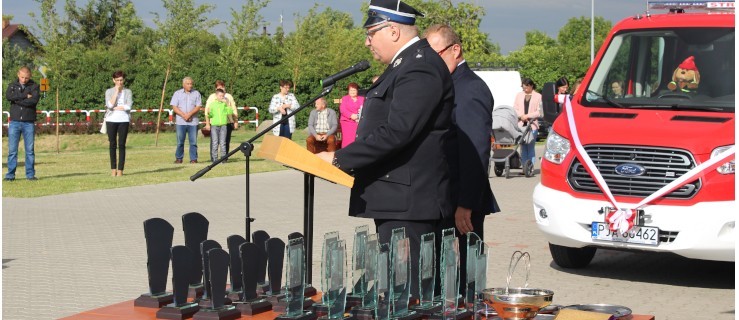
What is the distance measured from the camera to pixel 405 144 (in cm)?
573

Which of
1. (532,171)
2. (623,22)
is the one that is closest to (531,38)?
(532,171)

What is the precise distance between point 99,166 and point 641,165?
59.8ft

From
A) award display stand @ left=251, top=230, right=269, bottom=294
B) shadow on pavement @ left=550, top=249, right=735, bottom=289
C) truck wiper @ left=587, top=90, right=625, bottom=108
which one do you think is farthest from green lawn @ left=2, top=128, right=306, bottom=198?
award display stand @ left=251, top=230, right=269, bottom=294

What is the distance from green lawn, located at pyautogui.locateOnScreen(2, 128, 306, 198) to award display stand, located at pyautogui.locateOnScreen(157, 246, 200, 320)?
13.6 meters

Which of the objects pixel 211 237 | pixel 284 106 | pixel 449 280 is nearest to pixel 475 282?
pixel 449 280

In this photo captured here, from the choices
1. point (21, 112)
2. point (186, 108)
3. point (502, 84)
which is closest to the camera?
point (21, 112)

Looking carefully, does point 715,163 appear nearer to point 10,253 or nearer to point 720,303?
point 720,303

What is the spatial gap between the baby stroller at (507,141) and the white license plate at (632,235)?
42.3ft

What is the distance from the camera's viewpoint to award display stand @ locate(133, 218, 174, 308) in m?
5.75

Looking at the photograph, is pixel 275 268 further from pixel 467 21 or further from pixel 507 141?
pixel 467 21

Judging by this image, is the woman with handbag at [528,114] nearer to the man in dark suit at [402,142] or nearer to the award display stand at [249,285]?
the man in dark suit at [402,142]

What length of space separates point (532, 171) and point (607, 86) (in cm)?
1318

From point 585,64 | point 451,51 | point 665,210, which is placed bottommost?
point 665,210

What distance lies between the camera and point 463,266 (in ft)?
22.2
